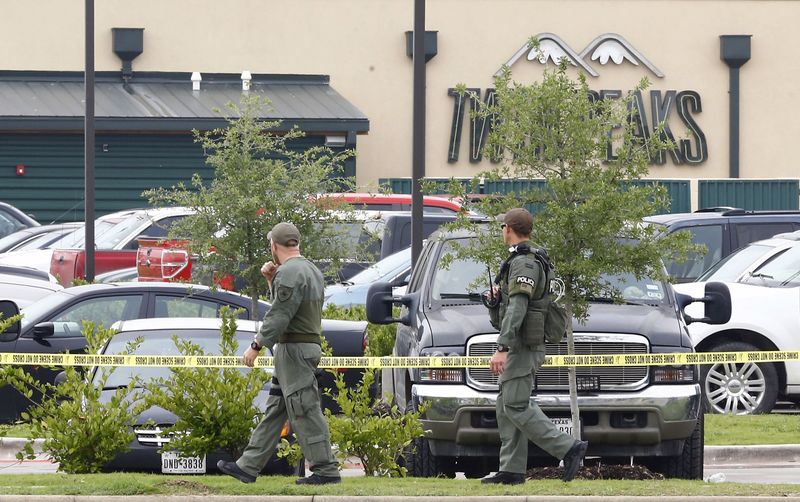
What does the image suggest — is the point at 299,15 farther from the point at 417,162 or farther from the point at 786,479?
the point at 786,479

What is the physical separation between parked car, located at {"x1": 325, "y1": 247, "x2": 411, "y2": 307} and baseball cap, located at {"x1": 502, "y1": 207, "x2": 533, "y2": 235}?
686 centimetres

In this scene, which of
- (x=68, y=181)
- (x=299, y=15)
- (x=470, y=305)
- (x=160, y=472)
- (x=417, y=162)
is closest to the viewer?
(x=160, y=472)

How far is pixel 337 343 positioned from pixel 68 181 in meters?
19.3

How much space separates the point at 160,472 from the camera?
10.7 m

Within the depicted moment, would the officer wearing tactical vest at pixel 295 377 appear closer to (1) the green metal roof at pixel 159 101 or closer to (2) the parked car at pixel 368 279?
(2) the parked car at pixel 368 279

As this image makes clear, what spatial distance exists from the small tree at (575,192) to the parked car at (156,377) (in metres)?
2.12

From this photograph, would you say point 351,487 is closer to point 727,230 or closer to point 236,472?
point 236,472

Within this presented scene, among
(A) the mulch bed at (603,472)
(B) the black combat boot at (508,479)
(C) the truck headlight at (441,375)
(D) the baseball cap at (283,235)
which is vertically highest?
(D) the baseball cap at (283,235)

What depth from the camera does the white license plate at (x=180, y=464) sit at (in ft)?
34.4

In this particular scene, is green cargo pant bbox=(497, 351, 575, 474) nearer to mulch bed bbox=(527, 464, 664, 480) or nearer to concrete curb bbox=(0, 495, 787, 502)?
concrete curb bbox=(0, 495, 787, 502)

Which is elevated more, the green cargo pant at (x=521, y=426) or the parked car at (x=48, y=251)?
the parked car at (x=48, y=251)

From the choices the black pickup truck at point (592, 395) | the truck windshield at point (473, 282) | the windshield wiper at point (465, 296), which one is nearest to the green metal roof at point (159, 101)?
the truck windshield at point (473, 282)

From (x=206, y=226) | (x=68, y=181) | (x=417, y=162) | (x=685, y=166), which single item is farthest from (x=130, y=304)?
(x=685, y=166)

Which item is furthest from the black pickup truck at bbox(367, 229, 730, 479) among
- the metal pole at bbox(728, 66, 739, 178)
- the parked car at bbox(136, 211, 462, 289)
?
the metal pole at bbox(728, 66, 739, 178)
